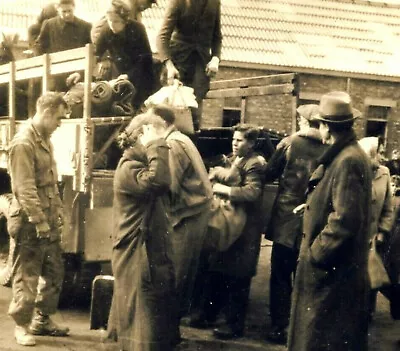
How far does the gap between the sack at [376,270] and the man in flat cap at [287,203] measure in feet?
2.19

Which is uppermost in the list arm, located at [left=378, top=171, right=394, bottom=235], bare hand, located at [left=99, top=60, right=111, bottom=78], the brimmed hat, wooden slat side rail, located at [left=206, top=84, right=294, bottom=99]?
bare hand, located at [left=99, top=60, right=111, bottom=78]

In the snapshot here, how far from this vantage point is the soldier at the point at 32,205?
5828mm

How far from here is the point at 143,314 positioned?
16.5ft

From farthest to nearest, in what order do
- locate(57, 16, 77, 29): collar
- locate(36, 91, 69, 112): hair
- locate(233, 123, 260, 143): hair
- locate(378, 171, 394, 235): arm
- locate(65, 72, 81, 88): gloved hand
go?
locate(57, 16, 77, 29): collar
locate(65, 72, 81, 88): gloved hand
locate(378, 171, 394, 235): arm
locate(233, 123, 260, 143): hair
locate(36, 91, 69, 112): hair

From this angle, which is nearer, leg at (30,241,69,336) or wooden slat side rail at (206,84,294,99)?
leg at (30,241,69,336)

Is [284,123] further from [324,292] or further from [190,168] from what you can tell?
[324,292]

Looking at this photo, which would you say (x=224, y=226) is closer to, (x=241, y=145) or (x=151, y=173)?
(x=241, y=145)

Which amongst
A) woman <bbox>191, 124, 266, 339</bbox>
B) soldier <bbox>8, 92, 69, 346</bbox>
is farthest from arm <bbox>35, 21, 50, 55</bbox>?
woman <bbox>191, 124, 266, 339</bbox>

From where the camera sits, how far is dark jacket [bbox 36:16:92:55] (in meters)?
8.32

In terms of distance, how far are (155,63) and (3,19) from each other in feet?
29.6

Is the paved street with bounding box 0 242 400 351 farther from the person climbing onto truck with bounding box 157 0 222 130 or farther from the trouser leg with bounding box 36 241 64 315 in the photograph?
the person climbing onto truck with bounding box 157 0 222 130

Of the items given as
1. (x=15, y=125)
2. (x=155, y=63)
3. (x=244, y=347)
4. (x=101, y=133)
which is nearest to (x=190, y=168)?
(x=101, y=133)

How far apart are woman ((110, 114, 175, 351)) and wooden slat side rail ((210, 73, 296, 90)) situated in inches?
111

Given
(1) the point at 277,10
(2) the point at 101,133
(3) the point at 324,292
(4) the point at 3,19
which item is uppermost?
(1) the point at 277,10
